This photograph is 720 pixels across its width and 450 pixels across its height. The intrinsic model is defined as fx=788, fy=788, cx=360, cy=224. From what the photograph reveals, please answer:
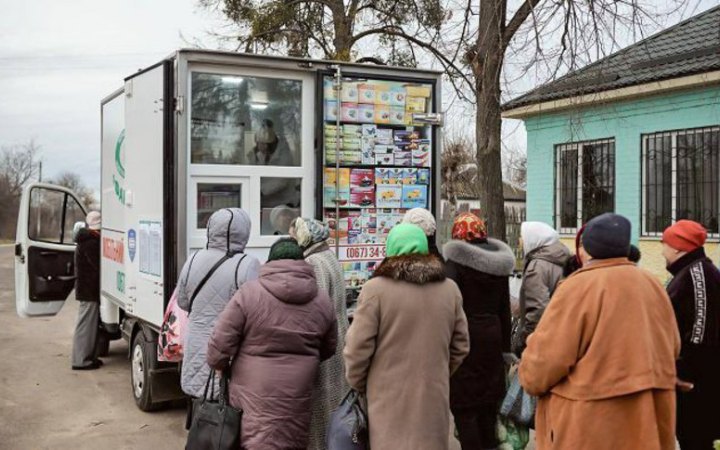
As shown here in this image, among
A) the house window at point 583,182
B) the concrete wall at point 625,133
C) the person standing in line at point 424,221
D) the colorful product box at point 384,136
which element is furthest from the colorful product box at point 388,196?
the house window at point 583,182

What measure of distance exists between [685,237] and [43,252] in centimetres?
772

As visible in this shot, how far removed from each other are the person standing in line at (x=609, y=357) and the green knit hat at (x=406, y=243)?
2.99 ft

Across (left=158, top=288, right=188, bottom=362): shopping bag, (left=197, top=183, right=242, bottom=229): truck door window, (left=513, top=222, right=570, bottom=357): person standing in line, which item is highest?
(left=197, top=183, right=242, bottom=229): truck door window

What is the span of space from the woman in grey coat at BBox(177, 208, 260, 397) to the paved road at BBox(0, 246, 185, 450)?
5.44ft

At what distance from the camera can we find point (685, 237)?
4746 mm

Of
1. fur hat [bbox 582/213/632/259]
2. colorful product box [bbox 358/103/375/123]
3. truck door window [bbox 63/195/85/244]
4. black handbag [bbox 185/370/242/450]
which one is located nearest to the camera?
fur hat [bbox 582/213/632/259]

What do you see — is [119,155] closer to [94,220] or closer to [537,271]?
[94,220]

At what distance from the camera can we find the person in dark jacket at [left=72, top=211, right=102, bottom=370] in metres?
9.34

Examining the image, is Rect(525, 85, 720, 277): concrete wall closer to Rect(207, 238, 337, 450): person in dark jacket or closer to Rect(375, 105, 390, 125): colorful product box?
Rect(375, 105, 390, 125): colorful product box

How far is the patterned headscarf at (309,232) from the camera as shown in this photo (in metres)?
5.00

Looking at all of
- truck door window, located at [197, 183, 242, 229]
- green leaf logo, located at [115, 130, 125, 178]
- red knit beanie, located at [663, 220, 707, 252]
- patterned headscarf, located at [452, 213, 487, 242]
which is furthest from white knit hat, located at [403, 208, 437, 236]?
green leaf logo, located at [115, 130, 125, 178]

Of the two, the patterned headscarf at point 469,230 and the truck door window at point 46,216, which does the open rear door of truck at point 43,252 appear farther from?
the patterned headscarf at point 469,230

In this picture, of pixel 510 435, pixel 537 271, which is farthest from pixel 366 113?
pixel 510 435

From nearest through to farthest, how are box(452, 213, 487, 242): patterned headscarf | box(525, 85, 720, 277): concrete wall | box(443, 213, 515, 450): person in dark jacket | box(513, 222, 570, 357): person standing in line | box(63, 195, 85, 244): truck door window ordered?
box(443, 213, 515, 450): person in dark jacket, box(452, 213, 487, 242): patterned headscarf, box(513, 222, 570, 357): person standing in line, box(63, 195, 85, 244): truck door window, box(525, 85, 720, 277): concrete wall
